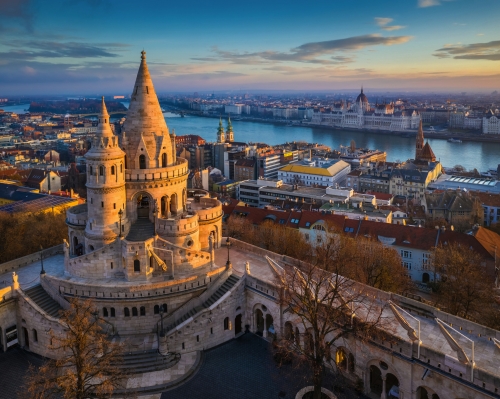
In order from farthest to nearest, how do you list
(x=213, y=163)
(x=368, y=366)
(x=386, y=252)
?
(x=213, y=163)
(x=386, y=252)
(x=368, y=366)

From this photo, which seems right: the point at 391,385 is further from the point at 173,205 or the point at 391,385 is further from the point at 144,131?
the point at 144,131

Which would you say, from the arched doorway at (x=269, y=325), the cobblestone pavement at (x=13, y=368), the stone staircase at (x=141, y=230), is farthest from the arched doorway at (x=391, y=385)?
the cobblestone pavement at (x=13, y=368)

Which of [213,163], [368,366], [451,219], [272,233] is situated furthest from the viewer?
[213,163]

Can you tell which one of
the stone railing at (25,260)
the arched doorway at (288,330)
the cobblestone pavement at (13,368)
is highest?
the stone railing at (25,260)

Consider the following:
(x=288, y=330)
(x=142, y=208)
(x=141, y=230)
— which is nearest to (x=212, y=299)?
(x=288, y=330)

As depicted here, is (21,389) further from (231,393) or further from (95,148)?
(95,148)

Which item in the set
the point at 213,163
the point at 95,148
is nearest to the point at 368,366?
the point at 95,148

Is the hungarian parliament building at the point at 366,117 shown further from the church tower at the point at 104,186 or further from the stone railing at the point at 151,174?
the church tower at the point at 104,186
